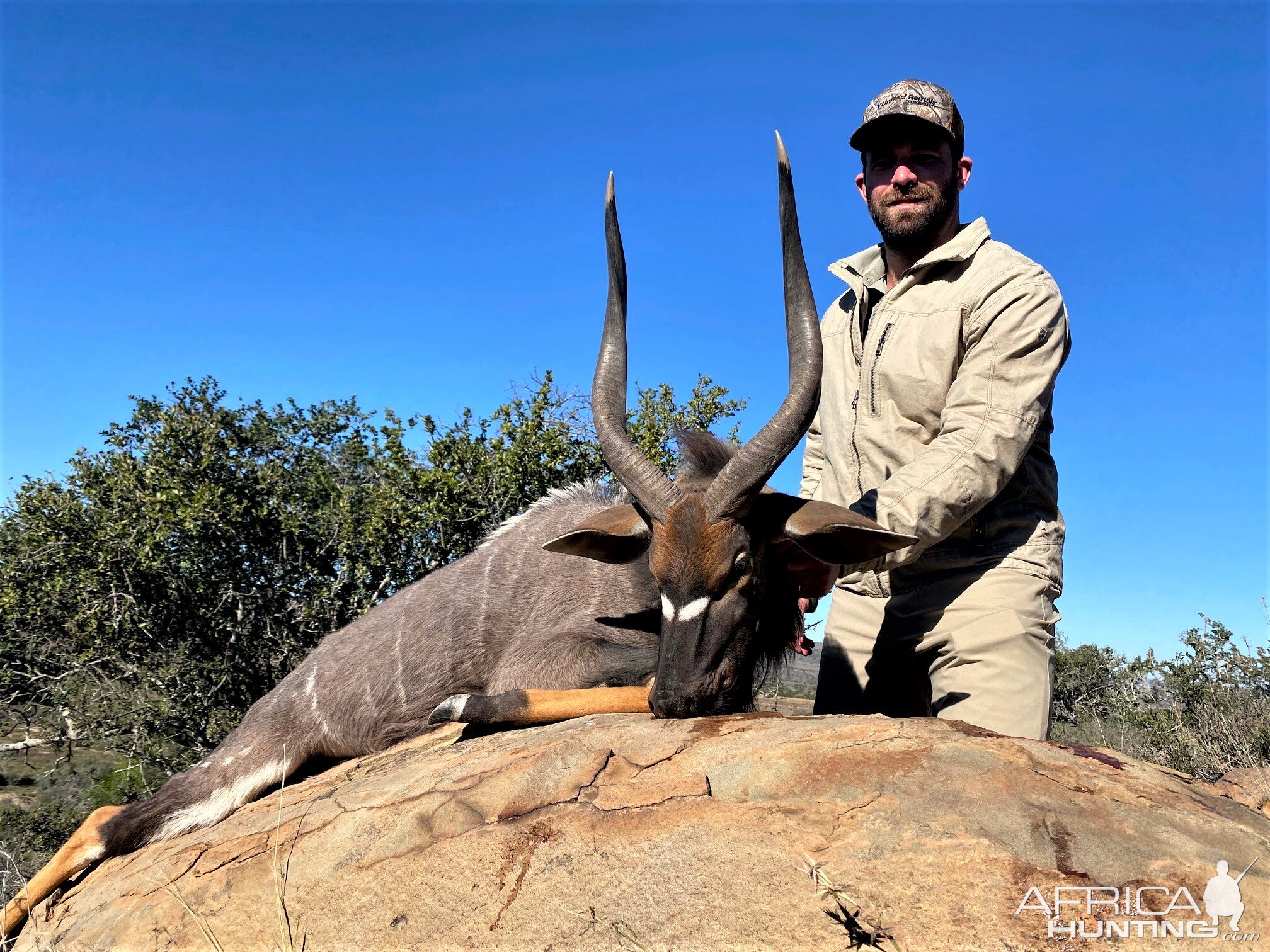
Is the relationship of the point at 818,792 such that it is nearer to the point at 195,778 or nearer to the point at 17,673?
the point at 195,778

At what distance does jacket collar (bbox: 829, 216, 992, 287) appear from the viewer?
13.1ft

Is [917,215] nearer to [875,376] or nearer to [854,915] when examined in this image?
[875,376]

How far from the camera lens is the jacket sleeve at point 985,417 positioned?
134 inches

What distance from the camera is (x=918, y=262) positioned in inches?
161

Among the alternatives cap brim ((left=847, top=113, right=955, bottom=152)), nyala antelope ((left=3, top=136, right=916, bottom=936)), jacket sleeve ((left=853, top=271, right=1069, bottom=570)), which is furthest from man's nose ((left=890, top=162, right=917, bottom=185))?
nyala antelope ((left=3, top=136, right=916, bottom=936))

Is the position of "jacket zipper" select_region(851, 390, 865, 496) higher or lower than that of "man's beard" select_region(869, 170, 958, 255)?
lower

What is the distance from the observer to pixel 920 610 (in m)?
3.99

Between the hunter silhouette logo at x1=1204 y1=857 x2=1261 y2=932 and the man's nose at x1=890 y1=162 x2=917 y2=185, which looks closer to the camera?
the hunter silhouette logo at x1=1204 y1=857 x2=1261 y2=932

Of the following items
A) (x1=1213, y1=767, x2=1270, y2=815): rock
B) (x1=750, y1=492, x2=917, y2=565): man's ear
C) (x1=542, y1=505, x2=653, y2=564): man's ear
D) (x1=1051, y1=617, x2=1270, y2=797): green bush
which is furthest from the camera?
(x1=1051, y1=617, x2=1270, y2=797): green bush

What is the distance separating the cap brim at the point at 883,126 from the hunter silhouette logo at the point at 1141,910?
3.16 m

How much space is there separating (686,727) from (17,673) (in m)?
9.42

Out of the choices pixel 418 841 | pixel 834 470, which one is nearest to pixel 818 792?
pixel 418 841

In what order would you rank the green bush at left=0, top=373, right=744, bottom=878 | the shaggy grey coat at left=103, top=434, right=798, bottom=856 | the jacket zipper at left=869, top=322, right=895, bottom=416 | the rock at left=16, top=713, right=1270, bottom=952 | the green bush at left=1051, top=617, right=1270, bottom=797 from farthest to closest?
1. the green bush at left=0, top=373, right=744, bottom=878
2. the green bush at left=1051, top=617, right=1270, bottom=797
3. the shaggy grey coat at left=103, top=434, right=798, bottom=856
4. the jacket zipper at left=869, top=322, right=895, bottom=416
5. the rock at left=16, top=713, right=1270, bottom=952

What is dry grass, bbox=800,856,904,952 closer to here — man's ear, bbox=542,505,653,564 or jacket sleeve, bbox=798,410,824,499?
man's ear, bbox=542,505,653,564
